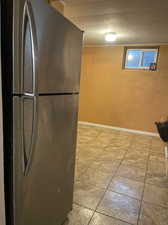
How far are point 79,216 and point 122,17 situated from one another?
2785 mm

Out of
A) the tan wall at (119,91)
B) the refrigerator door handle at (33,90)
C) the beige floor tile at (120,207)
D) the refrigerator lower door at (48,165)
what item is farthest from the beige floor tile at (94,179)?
the tan wall at (119,91)

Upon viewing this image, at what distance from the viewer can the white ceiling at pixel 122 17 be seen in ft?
6.97

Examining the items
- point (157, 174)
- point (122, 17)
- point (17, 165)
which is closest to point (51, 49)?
point (17, 165)

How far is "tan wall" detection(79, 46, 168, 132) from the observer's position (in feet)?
14.0

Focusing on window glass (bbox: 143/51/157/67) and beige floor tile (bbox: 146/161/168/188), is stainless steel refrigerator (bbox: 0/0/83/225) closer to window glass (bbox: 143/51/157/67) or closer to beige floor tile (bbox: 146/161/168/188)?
beige floor tile (bbox: 146/161/168/188)

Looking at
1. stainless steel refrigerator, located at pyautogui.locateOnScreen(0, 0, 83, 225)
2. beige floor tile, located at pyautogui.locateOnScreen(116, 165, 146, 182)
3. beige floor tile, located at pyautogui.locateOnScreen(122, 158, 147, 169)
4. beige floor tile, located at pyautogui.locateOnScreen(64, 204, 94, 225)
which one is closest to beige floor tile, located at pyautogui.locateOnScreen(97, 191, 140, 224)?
beige floor tile, located at pyautogui.locateOnScreen(64, 204, 94, 225)

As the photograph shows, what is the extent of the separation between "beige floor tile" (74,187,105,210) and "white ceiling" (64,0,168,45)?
243 cm

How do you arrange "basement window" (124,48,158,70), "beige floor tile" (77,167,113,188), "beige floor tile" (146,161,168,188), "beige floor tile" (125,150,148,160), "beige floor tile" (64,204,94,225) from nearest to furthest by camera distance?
"beige floor tile" (64,204,94,225) < "beige floor tile" (77,167,113,188) < "beige floor tile" (146,161,168,188) < "beige floor tile" (125,150,148,160) < "basement window" (124,48,158,70)

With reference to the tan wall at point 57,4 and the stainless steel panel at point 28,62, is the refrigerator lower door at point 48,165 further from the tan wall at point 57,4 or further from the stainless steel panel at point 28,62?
the tan wall at point 57,4

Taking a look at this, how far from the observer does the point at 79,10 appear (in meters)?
2.39

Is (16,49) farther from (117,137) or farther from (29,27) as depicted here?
(117,137)

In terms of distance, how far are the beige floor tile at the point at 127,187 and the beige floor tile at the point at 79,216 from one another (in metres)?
0.54

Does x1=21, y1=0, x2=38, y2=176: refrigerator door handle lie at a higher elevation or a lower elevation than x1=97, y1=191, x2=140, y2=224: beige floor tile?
higher

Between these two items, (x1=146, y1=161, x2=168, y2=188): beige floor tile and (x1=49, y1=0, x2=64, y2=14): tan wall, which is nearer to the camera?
(x1=49, y1=0, x2=64, y2=14): tan wall
